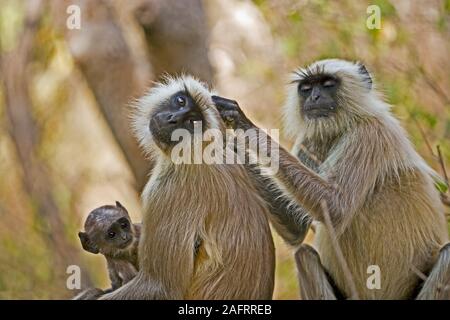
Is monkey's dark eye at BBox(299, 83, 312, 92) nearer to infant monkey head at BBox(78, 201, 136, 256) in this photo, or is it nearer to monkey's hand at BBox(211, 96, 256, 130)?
monkey's hand at BBox(211, 96, 256, 130)

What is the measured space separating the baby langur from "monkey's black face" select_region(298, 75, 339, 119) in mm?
1439

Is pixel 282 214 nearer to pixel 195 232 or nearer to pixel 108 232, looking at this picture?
pixel 195 232

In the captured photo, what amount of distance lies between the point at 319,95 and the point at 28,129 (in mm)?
6281

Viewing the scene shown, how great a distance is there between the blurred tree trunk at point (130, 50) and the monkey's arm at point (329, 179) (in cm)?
447

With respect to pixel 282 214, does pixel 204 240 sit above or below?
below

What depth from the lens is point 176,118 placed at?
574 cm

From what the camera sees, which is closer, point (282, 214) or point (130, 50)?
point (282, 214)

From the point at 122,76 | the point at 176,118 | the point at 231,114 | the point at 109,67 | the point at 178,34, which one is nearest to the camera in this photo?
the point at 176,118

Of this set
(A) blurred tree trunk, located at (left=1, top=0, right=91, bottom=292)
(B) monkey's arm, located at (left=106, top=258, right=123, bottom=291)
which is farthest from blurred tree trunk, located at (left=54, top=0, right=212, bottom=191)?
(B) monkey's arm, located at (left=106, top=258, right=123, bottom=291)

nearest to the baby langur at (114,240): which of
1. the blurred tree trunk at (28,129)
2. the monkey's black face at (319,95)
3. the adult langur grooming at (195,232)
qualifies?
the adult langur grooming at (195,232)

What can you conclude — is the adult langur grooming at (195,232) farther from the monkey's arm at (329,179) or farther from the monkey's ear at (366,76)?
the monkey's ear at (366,76)

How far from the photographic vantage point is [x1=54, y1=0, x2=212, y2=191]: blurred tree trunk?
10648 millimetres

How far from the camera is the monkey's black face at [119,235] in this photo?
6.13m

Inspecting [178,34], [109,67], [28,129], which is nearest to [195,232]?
[178,34]
